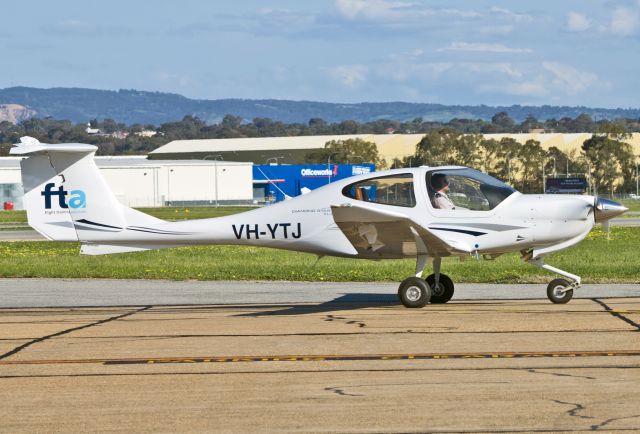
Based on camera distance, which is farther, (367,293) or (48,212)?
(367,293)

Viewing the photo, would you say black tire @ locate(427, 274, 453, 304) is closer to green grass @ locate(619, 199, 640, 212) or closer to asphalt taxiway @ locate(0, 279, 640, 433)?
asphalt taxiway @ locate(0, 279, 640, 433)

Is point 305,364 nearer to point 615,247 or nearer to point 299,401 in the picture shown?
point 299,401

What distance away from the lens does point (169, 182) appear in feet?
386

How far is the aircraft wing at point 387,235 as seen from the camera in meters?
16.2

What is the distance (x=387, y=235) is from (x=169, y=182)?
336ft

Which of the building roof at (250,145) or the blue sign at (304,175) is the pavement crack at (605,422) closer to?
the blue sign at (304,175)

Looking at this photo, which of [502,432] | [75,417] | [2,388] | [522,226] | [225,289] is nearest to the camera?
[502,432]

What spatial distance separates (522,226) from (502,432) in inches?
336

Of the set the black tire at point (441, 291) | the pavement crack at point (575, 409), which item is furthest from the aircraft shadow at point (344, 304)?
the pavement crack at point (575, 409)

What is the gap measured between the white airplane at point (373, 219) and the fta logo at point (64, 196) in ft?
0.05

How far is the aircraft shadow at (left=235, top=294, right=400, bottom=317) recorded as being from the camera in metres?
17.0

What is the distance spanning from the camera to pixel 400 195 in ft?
55.3

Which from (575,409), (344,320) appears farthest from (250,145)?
(575,409)

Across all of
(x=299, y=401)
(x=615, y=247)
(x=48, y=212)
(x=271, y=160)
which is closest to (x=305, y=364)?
(x=299, y=401)
